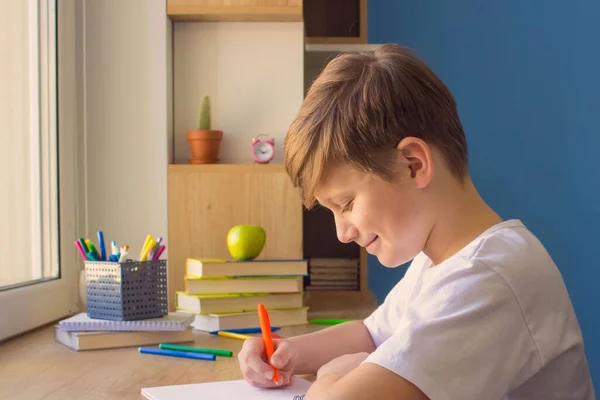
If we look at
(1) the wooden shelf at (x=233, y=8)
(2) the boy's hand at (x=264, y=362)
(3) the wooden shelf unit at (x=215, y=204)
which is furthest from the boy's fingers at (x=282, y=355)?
(1) the wooden shelf at (x=233, y=8)

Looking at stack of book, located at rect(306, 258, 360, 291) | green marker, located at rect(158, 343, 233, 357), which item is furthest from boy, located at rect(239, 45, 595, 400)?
stack of book, located at rect(306, 258, 360, 291)

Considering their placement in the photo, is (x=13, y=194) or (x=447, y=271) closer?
(x=447, y=271)

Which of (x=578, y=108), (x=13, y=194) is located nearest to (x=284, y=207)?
(x=13, y=194)

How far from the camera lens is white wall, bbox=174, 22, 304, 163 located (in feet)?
5.84

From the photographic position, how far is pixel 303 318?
1543 mm

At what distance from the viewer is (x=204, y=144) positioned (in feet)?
5.64

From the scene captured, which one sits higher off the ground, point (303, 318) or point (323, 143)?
point (323, 143)

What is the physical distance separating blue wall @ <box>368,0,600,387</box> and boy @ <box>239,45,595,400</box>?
5.80ft

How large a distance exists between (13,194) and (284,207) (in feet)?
1.90

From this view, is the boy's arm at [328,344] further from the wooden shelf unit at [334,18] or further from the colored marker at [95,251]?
the wooden shelf unit at [334,18]

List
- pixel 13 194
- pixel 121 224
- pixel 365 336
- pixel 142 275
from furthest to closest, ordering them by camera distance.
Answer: pixel 121 224 → pixel 13 194 → pixel 142 275 → pixel 365 336

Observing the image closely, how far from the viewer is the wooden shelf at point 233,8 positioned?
1.70 meters

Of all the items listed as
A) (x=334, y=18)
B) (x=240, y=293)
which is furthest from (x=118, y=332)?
(x=334, y=18)

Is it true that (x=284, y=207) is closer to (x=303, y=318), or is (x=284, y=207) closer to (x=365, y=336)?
(x=303, y=318)
